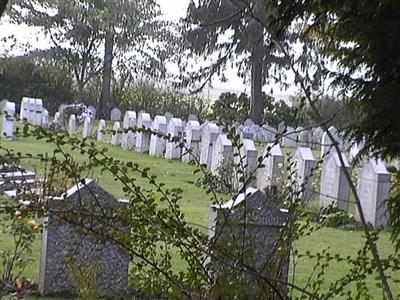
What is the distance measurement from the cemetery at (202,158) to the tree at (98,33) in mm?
61

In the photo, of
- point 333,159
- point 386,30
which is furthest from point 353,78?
point 333,159

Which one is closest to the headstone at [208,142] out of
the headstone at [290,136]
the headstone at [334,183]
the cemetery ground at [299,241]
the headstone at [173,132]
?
the cemetery ground at [299,241]

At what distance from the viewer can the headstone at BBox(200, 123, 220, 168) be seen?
1136 centimetres

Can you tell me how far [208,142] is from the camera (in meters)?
11.5

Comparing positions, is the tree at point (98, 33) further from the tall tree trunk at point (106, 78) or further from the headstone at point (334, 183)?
the headstone at point (334, 183)

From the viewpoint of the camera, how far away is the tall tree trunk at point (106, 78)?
22156mm

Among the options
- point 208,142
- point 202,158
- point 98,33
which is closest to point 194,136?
point 202,158

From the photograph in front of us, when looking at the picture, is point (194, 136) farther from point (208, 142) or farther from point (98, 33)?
point (98, 33)

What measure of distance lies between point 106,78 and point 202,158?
11502 mm

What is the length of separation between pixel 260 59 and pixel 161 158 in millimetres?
9263

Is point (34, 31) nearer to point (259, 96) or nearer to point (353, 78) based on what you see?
point (259, 96)

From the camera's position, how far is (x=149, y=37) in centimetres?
2302

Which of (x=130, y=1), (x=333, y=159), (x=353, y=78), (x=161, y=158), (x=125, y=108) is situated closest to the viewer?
(x=353, y=78)

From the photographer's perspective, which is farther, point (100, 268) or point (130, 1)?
point (130, 1)
